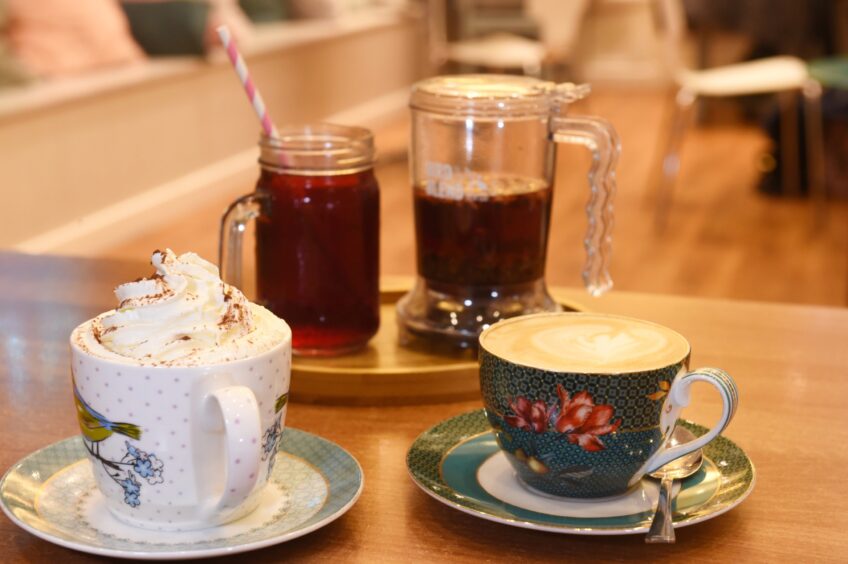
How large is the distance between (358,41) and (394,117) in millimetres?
544

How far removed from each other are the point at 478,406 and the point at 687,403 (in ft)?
0.69

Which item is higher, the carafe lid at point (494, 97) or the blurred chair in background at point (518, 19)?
the carafe lid at point (494, 97)

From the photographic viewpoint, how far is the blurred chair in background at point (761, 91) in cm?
339

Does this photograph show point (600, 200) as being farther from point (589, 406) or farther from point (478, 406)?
point (589, 406)

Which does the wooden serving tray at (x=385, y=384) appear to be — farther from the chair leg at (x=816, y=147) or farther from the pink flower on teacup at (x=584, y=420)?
the chair leg at (x=816, y=147)

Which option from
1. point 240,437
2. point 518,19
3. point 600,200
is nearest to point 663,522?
point 240,437

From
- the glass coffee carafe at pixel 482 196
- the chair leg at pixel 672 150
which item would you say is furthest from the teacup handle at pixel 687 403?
the chair leg at pixel 672 150

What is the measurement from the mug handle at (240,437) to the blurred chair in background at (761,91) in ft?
9.89

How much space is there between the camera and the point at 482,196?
871 millimetres

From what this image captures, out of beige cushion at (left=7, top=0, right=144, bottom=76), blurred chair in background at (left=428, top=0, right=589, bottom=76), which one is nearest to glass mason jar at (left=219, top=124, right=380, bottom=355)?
beige cushion at (left=7, top=0, right=144, bottom=76)

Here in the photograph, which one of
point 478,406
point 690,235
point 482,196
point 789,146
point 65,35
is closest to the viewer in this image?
point 478,406

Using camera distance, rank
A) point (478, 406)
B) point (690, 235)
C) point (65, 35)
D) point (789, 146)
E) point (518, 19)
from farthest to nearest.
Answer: point (518, 19) → point (789, 146) → point (690, 235) → point (65, 35) → point (478, 406)

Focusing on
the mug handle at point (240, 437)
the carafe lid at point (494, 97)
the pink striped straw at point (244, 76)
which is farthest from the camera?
the carafe lid at point (494, 97)

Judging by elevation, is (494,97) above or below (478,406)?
above
